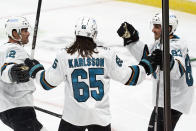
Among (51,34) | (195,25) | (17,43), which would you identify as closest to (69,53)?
(17,43)

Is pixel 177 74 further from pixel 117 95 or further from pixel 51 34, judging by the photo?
pixel 51 34

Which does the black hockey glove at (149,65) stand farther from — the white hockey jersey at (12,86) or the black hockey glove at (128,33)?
the white hockey jersey at (12,86)

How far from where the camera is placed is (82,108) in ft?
6.71

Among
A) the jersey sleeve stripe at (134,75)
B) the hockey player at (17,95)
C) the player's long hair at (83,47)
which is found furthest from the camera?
the hockey player at (17,95)

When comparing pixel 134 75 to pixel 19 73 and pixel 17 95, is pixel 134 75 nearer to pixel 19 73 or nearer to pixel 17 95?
pixel 19 73

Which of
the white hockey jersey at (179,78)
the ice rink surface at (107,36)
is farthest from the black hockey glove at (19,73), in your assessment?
the ice rink surface at (107,36)

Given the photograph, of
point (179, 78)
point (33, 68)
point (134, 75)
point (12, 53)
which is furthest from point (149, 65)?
point (12, 53)

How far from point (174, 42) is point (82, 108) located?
80 centimetres

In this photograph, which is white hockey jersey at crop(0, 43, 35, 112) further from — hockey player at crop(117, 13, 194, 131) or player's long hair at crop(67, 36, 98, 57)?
hockey player at crop(117, 13, 194, 131)

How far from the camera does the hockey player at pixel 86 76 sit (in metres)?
1.99

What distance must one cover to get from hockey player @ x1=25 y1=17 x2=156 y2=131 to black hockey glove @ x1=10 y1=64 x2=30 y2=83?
0.10 meters

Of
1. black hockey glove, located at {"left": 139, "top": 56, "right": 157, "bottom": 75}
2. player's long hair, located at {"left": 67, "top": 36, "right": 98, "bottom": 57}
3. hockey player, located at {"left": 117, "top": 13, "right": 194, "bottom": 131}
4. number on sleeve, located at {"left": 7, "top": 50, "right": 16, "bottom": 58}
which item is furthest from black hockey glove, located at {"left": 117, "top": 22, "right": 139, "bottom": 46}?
number on sleeve, located at {"left": 7, "top": 50, "right": 16, "bottom": 58}

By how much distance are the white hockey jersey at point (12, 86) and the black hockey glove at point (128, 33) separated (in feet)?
2.08

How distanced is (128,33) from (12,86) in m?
0.82
